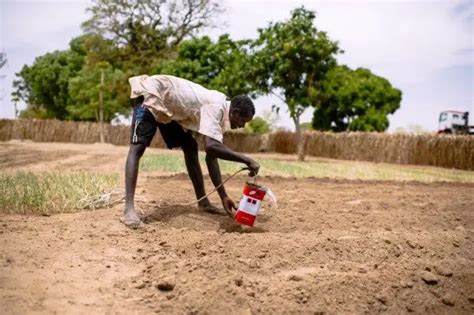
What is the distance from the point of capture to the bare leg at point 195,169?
15.5 feet

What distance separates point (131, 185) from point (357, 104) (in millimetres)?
37740

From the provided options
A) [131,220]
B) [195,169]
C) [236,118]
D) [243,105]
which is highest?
[243,105]

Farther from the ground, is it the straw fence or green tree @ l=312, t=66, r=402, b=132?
green tree @ l=312, t=66, r=402, b=132

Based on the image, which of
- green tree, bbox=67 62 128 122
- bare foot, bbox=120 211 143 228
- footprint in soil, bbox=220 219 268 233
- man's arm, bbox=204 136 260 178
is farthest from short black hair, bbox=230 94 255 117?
green tree, bbox=67 62 128 122

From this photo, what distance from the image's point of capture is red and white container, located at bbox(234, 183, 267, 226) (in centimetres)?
395

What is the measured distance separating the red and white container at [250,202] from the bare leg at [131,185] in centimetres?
83

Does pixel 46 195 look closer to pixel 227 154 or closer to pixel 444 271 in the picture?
pixel 227 154

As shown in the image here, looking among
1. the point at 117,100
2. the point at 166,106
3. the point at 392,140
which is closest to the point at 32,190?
the point at 166,106

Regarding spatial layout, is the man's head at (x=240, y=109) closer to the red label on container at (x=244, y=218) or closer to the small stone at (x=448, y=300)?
the red label on container at (x=244, y=218)

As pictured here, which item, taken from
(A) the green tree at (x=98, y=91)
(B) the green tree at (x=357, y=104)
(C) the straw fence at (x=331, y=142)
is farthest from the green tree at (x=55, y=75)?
(B) the green tree at (x=357, y=104)

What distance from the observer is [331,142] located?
29.2 metres

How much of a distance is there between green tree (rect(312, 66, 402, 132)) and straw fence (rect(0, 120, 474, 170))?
24.9 ft

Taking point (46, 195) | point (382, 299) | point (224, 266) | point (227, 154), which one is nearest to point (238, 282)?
point (224, 266)

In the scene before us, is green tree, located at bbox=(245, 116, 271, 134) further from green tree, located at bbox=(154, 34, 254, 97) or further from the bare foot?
the bare foot
